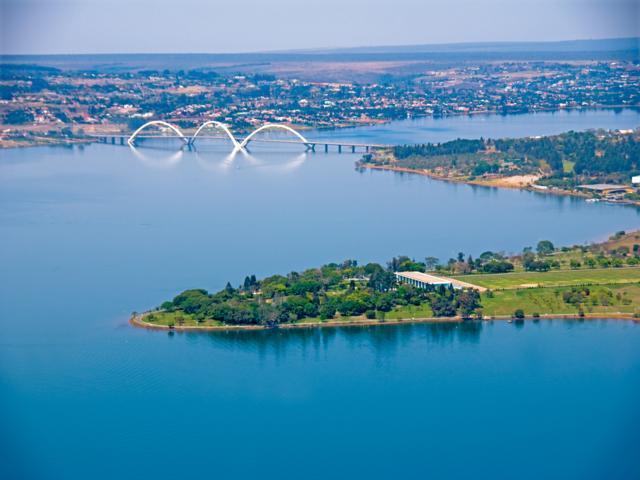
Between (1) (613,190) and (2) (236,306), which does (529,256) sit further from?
(1) (613,190)

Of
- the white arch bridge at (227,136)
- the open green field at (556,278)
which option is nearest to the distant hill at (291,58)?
the white arch bridge at (227,136)

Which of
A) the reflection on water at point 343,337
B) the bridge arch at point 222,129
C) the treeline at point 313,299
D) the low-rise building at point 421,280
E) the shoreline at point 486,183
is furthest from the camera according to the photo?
the bridge arch at point 222,129

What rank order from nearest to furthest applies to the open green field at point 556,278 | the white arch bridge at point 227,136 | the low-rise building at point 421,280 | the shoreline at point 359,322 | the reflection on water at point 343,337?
the reflection on water at point 343,337 → the shoreline at point 359,322 → the low-rise building at point 421,280 → the open green field at point 556,278 → the white arch bridge at point 227,136

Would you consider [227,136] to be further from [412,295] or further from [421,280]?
[412,295]

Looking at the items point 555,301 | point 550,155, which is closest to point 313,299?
point 555,301

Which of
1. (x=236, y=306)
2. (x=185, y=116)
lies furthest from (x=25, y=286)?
(x=185, y=116)

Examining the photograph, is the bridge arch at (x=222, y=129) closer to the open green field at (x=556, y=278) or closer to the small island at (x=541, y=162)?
the small island at (x=541, y=162)
